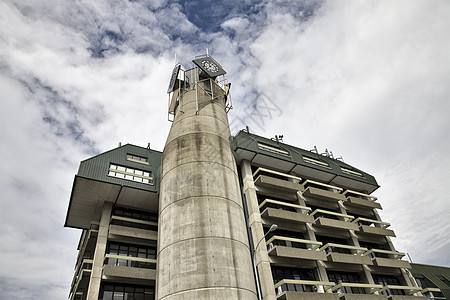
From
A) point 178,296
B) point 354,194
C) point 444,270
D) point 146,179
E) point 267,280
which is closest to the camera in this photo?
point 178,296

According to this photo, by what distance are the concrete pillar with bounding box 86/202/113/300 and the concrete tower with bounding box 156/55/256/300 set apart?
369 inches

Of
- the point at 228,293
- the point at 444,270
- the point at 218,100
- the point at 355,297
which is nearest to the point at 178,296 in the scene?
the point at 228,293

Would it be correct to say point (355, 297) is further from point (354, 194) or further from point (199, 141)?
point (199, 141)

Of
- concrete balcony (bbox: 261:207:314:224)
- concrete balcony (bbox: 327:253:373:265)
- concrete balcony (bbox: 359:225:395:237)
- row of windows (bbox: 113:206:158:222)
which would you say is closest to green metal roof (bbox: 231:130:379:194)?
concrete balcony (bbox: 261:207:314:224)

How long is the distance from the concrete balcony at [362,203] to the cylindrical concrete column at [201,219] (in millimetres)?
23486

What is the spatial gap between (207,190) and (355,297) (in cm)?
2136

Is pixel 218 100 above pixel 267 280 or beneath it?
above

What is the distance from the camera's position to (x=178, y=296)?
24078 millimetres

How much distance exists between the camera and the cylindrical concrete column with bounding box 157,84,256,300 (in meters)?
24.7

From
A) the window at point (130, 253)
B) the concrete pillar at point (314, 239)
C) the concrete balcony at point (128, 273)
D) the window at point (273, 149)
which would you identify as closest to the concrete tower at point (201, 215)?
the window at point (273, 149)

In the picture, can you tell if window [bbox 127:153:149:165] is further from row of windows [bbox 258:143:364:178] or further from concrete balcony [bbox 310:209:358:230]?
concrete balcony [bbox 310:209:358:230]

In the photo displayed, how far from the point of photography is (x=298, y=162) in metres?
44.1

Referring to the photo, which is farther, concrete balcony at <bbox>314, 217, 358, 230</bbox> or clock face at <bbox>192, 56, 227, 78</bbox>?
clock face at <bbox>192, 56, 227, 78</bbox>

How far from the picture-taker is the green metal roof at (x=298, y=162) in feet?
133
